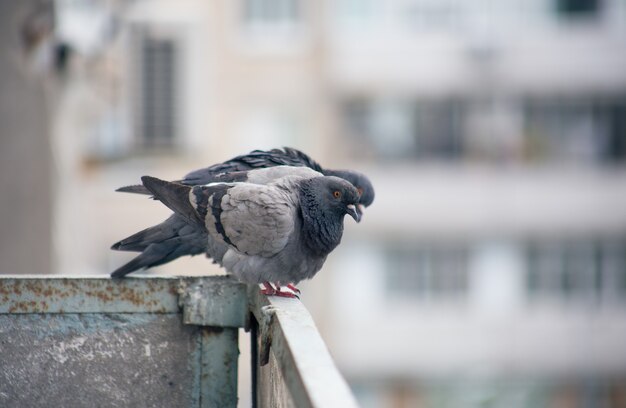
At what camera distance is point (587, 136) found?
960 inches

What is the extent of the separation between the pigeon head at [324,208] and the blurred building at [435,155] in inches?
642

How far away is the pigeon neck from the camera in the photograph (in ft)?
17.9

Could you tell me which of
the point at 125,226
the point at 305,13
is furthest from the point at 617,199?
the point at 125,226

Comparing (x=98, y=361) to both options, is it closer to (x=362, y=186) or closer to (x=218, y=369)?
(x=218, y=369)

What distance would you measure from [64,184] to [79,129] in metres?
2.11

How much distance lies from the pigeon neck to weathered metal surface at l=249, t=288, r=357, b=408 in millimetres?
1029

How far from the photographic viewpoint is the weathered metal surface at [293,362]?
2.88m

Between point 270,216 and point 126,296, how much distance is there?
106 centimetres

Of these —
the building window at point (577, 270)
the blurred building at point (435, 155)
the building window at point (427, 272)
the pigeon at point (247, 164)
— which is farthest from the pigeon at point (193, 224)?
the building window at point (577, 270)

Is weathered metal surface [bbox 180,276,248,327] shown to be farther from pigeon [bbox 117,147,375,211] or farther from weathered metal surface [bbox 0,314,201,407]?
pigeon [bbox 117,147,375,211]

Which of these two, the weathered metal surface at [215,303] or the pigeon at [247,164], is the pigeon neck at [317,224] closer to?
the pigeon at [247,164]

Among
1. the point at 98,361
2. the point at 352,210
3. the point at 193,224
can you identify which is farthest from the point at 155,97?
the point at 98,361

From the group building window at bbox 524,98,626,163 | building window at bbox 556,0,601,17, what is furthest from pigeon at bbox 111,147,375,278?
building window at bbox 524,98,626,163

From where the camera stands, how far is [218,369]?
4.41 metres
